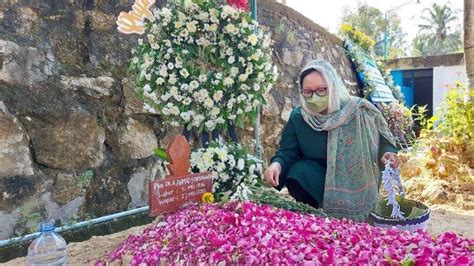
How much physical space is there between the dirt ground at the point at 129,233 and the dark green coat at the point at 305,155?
103 centimetres

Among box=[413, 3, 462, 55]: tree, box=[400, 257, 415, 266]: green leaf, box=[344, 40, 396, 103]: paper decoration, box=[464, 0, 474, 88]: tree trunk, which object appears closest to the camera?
box=[400, 257, 415, 266]: green leaf

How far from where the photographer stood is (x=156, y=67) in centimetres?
237

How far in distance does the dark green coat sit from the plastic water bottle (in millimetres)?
1284

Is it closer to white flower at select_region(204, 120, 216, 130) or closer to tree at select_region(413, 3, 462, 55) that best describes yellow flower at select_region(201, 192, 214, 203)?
white flower at select_region(204, 120, 216, 130)

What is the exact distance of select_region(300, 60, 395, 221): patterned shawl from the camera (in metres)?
2.40

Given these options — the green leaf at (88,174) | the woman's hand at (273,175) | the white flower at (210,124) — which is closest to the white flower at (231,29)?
the white flower at (210,124)

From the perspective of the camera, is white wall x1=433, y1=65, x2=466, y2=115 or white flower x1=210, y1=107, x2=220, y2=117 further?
white wall x1=433, y1=65, x2=466, y2=115

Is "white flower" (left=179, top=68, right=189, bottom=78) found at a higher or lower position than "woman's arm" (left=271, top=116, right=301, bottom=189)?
higher

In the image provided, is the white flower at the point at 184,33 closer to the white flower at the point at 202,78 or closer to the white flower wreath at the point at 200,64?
the white flower wreath at the point at 200,64

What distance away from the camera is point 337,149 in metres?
2.44

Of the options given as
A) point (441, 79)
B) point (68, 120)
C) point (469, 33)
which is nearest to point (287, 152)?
point (68, 120)

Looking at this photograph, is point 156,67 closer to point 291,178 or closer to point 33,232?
point 291,178

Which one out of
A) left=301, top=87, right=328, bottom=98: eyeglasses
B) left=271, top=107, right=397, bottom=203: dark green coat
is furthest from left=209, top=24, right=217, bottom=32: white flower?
left=271, top=107, right=397, bottom=203: dark green coat

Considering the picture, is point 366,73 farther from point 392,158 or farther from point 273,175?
point 273,175
